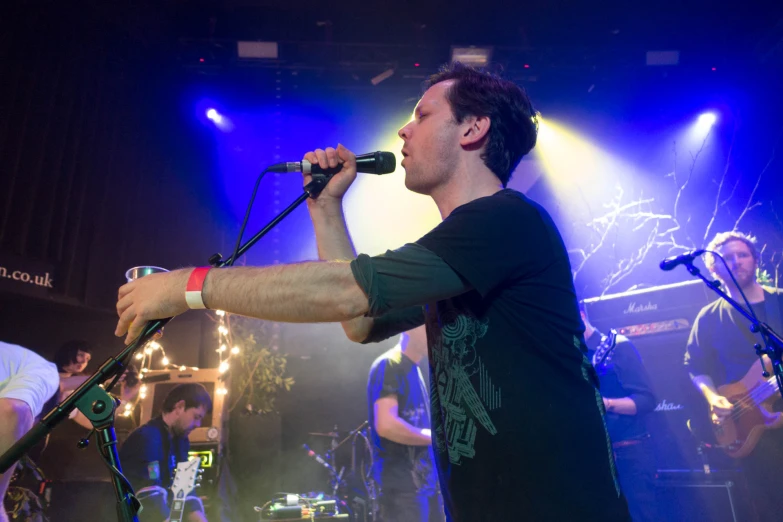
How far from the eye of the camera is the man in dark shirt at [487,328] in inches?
52.4

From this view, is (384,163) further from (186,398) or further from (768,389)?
(768,389)

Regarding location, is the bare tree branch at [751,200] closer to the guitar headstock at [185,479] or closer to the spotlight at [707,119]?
the spotlight at [707,119]

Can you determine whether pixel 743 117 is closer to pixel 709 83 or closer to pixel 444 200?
pixel 709 83

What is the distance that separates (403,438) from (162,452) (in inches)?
107

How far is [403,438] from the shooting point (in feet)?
13.5

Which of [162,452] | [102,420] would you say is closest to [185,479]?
[162,452]

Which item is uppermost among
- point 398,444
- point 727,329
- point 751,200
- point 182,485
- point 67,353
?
point 751,200

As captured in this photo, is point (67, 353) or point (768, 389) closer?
point (768, 389)

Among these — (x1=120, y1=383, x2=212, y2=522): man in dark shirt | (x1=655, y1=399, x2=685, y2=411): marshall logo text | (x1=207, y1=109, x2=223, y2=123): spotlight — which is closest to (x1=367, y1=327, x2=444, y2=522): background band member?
(x1=120, y1=383, x2=212, y2=522): man in dark shirt

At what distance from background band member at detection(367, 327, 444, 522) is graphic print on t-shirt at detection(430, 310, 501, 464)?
2.43 meters

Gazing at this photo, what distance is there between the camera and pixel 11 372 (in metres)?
2.85

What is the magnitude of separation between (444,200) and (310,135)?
6.42m

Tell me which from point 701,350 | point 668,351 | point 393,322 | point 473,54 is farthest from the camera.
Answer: point 473,54

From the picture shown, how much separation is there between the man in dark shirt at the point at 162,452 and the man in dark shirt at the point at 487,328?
13.4ft
